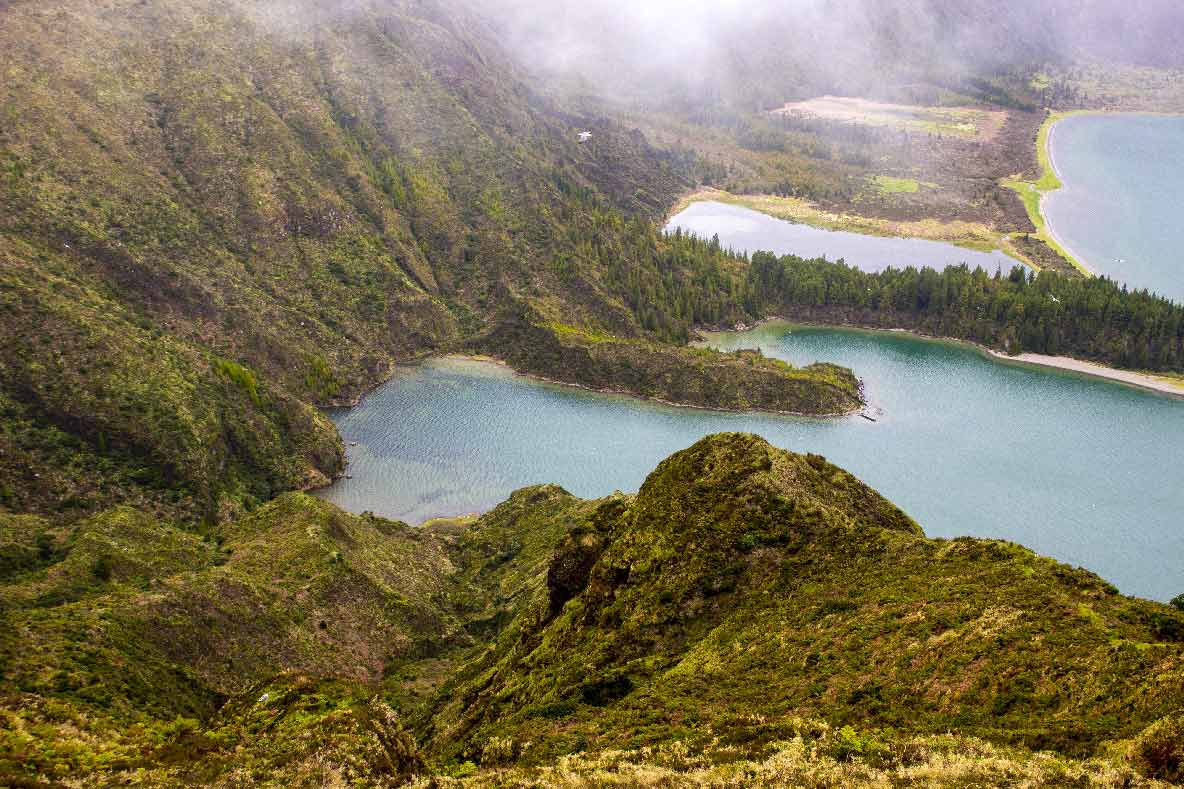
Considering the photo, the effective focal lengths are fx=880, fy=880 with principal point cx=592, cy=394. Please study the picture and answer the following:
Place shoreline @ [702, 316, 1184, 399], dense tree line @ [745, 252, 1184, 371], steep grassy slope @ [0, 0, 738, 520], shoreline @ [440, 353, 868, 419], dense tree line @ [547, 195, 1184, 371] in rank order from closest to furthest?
steep grassy slope @ [0, 0, 738, 520], shoreline @ [440, 353, 868, 419], shoreline @ [702, 316, 1184, 399], dense tree line @ [745, 252, 1184, 371], dense tree line @ [547, 195, 1184, 371]

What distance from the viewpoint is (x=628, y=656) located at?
52344mm

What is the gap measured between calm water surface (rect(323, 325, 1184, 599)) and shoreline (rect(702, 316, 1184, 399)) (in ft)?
10.5

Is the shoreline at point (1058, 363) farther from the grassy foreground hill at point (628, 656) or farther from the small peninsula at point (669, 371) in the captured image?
the grassy foreground hill at point (628, 656)

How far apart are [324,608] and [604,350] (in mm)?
85822

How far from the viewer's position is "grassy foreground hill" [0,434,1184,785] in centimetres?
3581

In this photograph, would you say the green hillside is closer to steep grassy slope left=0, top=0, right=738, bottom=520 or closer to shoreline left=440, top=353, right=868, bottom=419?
steep grassy slope left=0, top=0, right=738, bottom=520

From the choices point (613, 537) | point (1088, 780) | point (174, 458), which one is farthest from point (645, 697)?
point (174, 458)

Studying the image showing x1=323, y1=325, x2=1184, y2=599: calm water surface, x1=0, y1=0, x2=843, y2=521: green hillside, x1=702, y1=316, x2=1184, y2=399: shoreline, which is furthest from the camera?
x1=702, y1=316, x2=1184, y2=399: shoreline

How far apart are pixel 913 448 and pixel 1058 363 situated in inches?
2180

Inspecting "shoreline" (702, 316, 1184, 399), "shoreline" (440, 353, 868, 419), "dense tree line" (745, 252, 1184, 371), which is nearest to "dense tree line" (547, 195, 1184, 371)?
"dense tree line" (745, 252, 1184, 371)

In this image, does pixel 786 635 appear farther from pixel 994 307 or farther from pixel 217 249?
pixel 994 307

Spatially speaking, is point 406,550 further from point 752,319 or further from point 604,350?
point 752,319

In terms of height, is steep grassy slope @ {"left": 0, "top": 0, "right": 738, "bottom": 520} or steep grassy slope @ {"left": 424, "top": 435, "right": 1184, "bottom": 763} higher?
steep grassy slope @ {"left": 0, "top": 0, "right": 738, "bottom": 520}

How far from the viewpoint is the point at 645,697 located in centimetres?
4659
